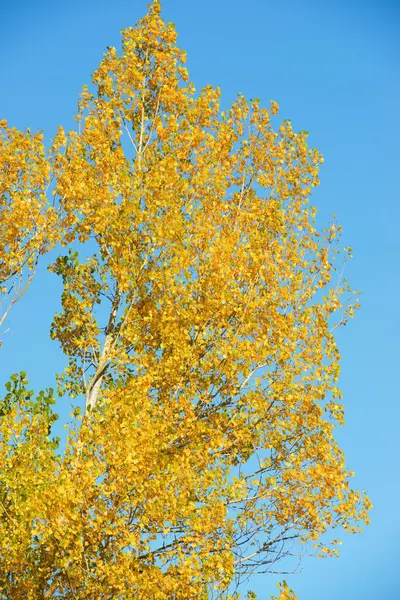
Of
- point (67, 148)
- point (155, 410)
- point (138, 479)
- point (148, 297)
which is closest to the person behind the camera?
point (138, 479)

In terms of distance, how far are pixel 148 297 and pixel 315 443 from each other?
373 cm

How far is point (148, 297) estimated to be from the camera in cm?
1223

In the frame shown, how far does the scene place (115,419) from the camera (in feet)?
30.9

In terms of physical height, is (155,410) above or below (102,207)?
below

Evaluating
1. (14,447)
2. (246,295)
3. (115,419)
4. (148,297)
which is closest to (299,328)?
(246,295)

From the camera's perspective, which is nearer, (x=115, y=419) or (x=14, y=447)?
(x=115, y=419)

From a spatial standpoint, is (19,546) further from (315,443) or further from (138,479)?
(315,443)

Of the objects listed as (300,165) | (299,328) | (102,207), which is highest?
(300,165)

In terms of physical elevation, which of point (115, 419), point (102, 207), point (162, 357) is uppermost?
point (102, 207)

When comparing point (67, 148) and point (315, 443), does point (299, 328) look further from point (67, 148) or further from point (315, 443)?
point (67, 148)

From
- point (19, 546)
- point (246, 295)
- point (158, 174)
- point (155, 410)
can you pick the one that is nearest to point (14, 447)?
point (19, 546)

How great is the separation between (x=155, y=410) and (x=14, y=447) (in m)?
2.17

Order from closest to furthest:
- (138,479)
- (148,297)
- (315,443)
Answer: (138,479) < (315,443) < (148,297)

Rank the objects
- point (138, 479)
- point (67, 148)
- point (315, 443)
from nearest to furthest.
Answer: point (138, 479) < point (315, 443) < point (67, 148)
